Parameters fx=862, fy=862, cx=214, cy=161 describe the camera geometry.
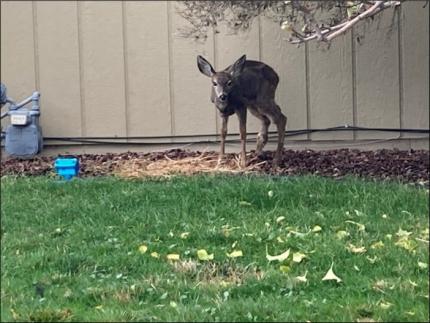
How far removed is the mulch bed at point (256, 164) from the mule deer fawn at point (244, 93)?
0.19 m

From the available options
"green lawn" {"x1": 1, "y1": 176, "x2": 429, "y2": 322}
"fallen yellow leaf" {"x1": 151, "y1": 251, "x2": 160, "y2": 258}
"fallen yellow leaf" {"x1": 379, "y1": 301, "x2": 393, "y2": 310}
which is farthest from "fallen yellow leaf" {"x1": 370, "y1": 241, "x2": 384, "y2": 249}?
"fallen yellow leaf" {"x1": 151, "y1": 251, "x2": 160, "y2": 258}

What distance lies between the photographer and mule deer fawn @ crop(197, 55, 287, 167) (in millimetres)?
6875

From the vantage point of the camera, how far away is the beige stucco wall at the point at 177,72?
7.88 metres

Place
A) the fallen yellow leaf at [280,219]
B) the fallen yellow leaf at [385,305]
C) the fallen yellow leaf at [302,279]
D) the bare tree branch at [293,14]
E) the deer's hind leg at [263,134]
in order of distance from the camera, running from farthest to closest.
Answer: the deer's hind leg at [263,134] → the bare tree branch at [293,14] → the fallen yellow leaf at [280,219] → the fallen yellow leaf at [302,279] → the fallen yellow leaf at [385,305]

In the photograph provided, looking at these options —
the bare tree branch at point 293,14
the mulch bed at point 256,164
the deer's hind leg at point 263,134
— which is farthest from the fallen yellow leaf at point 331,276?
the deer's hind leg at point 263,134

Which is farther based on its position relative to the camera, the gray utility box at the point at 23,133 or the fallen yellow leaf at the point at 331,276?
the gray utility box at the point at 23,133

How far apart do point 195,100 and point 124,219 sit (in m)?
3.04

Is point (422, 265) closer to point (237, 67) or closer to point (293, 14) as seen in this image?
point (293, 14)

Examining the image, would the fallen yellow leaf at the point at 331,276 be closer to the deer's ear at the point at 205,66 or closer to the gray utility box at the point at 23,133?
the deer's ear at the point at 205,66

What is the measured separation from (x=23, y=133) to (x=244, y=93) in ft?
6.95

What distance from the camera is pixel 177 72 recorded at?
8000mm

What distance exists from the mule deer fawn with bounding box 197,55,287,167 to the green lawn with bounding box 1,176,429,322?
84 centimetres

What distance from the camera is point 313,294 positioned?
3.87 meters

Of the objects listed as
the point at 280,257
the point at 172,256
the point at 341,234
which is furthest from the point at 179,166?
the point at 280,257
